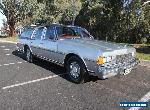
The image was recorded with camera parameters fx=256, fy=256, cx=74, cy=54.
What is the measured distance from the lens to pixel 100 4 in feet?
A: 104

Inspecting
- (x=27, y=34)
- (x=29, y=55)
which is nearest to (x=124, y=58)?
(x=29, y=55)

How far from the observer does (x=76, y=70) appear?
26.2ft

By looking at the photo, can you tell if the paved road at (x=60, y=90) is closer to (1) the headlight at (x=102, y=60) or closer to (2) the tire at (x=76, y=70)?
(2) the tire at (x=76, y=70)

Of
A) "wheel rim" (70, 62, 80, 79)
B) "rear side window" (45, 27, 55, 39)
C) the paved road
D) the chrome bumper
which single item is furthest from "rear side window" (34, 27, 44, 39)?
the chrome bumper

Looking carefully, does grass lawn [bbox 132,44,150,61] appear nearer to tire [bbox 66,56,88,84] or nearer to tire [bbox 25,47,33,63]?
tire [bbox 25,47,33,63]

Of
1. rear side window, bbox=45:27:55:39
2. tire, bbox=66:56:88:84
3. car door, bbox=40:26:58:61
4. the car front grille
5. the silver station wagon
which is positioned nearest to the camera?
the silver station wagon

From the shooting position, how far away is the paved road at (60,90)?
6.24 m

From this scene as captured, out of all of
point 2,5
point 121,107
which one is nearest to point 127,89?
point 121,107

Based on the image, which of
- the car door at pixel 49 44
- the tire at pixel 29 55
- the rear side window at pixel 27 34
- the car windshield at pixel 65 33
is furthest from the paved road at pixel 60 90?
the rear side window at pixel 27 34

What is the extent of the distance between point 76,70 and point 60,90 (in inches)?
37.8

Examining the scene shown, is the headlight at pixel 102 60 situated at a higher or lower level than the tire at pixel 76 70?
higher

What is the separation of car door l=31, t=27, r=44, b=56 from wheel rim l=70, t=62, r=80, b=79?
7.18 ft

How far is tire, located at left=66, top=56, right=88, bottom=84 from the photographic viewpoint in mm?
7672

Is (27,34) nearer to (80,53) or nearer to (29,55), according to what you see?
(29,55)
